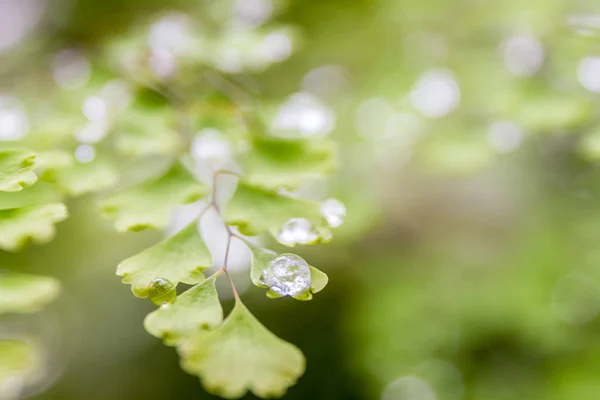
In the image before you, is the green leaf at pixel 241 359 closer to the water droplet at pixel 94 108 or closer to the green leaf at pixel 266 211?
the green leaf at pixel 266 211

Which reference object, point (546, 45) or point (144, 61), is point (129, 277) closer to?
point (144, 61)

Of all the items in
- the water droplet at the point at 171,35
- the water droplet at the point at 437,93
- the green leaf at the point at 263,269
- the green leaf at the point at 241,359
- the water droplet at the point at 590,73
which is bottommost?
the green leaf at the point at 241,359

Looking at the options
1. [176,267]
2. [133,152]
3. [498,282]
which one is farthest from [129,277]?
[498,282]

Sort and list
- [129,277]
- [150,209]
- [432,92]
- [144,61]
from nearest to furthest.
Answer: [129,277] < [150,209] < [144,61] < [432,92]

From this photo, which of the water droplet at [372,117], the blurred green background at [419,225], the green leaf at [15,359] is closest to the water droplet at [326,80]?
the blurred green background at [419,225]

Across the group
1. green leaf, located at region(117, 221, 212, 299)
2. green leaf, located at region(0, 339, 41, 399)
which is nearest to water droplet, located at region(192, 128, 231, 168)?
green leaf, located at region(117, 221, 212, 299)

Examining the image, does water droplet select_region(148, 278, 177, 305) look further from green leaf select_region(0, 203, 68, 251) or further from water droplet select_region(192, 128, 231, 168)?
water droplet select_region(192, 128, 231, 168)

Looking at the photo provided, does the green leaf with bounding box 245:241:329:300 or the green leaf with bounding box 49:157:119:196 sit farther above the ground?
the green leaf with bounding box 245:241:329:300
